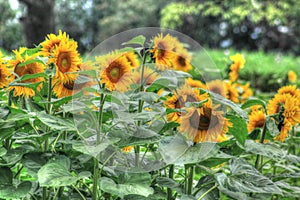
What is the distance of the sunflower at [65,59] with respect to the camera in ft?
2.99

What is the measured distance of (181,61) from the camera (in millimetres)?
1185

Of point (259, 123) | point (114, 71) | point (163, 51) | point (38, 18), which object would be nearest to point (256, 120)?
point (259, 123)

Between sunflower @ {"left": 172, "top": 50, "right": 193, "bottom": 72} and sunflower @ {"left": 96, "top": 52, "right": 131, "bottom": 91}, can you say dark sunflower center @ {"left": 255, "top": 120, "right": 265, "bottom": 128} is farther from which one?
sunflower @ {"left": 96, "top": 52, "right": 131, "bottom": 91}

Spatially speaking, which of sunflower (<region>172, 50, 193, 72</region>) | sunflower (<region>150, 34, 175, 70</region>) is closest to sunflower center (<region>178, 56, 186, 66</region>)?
sunflower (<region>172, 50, 193, 72</region>)

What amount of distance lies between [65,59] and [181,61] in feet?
1.20

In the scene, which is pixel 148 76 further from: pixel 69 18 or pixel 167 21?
pixel 69 18

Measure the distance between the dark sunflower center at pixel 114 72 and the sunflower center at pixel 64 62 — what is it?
10cm

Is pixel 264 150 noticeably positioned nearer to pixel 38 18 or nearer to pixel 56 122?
pixel 56 122

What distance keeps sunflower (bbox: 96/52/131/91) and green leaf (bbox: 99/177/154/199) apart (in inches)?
7.0

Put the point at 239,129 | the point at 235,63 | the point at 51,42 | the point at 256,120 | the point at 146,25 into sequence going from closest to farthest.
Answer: the point at 51,42 < the point at 239,129 < the point at 256,120 < the point at 235,63 < the point at 146,25

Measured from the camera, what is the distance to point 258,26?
15.4 meters

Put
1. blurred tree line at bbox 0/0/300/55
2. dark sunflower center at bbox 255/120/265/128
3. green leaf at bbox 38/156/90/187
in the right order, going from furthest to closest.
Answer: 1. blurred tree line at bbox 0/0/300/55
2. dark sunflower center at bbox 255/120/265/128
3. green leaf at bbox 38/156/90/187

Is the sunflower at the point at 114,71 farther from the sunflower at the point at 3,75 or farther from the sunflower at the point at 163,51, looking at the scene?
the sunflower at the point at 3,75

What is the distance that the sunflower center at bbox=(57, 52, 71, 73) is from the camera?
915mm
